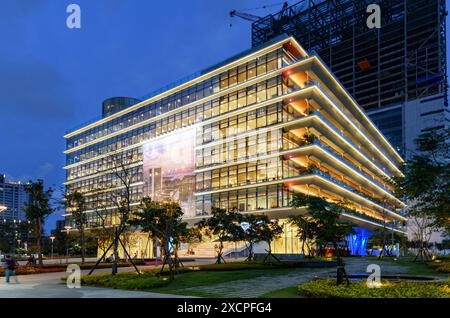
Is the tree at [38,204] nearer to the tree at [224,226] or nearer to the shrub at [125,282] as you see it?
the tree at [224,226]

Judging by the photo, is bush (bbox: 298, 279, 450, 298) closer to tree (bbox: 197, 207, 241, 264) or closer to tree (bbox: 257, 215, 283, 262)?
tree (bbox: 197, 207, 241, 264)

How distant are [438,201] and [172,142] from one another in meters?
64.9

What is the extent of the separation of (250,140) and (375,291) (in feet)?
178

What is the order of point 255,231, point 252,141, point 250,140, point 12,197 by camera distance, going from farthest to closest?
point 12,197
point 250,140
point 252,141
point 255,231

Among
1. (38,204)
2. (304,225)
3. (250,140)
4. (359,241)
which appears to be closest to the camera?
(304,225)

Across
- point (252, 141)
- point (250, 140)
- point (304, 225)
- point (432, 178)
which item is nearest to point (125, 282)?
point (432, 178)

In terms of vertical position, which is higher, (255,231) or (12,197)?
(12,197)

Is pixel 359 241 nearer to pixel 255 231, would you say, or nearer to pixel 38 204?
pixel 255 231

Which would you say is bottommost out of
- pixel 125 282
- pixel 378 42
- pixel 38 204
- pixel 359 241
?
pixel 359 241

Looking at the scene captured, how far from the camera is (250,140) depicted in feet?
230

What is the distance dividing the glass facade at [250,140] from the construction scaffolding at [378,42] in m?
86.0

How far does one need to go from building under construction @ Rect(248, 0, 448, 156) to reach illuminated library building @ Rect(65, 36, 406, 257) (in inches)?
2784

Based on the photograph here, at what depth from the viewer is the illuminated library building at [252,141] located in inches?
2603
